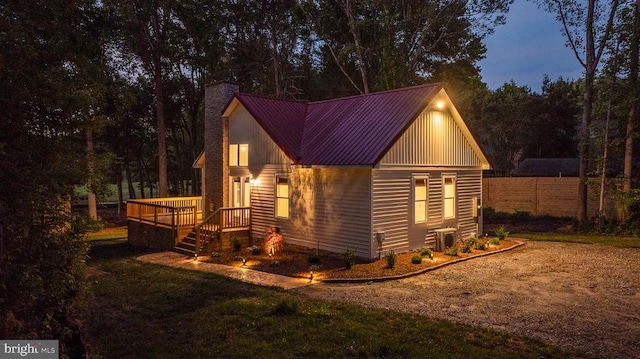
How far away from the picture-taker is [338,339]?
757 cm

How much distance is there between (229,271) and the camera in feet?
43.8

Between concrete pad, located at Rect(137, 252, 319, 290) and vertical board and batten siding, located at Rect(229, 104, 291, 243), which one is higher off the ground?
Answer: vertical board and batten siding, located at Rect(229, 104, 291, 243)

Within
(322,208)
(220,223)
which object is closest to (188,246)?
(220,223)

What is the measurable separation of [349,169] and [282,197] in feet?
11.7

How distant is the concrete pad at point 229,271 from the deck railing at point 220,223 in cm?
99

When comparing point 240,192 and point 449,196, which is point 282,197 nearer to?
point 240,192

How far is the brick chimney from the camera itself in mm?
19078

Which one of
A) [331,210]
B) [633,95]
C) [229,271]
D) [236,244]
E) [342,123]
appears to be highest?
[633,95]

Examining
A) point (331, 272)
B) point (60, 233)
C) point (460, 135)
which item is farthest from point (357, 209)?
point (60, 233)

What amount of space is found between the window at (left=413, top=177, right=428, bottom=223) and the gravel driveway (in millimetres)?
2381

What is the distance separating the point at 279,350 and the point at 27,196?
4310 millimetres

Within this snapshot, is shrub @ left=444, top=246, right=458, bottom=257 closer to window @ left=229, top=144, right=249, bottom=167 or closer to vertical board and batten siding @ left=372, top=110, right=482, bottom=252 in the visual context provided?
vertical board and batten siding @ left=372, top=110, right=482, bottom=252

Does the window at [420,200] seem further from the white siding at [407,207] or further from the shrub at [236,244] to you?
the shrub at [236,244]

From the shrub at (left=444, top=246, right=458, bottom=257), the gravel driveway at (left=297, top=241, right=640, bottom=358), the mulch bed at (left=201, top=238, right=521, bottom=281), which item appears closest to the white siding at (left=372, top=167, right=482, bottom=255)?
the mulch bed at (left=201, top=238, right=521, bottom=281)
